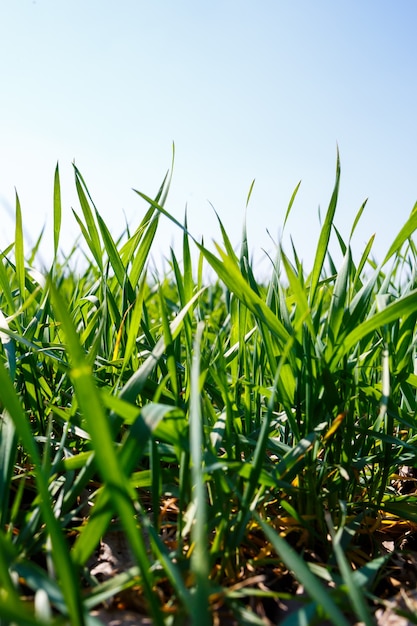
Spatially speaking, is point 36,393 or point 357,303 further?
point 36,393

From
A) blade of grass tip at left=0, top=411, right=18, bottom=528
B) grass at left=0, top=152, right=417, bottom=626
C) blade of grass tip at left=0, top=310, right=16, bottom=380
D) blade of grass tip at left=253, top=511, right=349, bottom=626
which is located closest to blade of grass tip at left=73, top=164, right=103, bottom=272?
grass at left=0, top=152, right=417, bottom=626

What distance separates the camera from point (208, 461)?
2.03ft

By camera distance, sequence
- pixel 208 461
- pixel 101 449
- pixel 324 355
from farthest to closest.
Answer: pixel 324 355
pixel 208 461
pixel 101 449

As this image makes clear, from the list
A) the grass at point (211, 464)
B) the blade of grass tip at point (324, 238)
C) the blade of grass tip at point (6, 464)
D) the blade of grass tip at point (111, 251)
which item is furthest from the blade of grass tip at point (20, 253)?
the blade of grass tip at point (324, 238)

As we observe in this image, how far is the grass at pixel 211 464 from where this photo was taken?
1.54ft

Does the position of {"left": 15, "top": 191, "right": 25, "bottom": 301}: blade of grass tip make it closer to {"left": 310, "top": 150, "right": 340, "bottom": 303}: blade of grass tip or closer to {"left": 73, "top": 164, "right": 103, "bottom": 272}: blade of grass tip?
{"left": 73, "top": 164, "right": 103, "bottom": 272}: blade of grass tip

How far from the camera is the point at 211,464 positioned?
0.61 m

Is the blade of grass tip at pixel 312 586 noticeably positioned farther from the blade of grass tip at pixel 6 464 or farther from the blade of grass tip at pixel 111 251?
the blade of grass tip at pixel 111 251

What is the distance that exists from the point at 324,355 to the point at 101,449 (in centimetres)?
38

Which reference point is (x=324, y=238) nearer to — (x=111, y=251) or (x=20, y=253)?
(x=111, y=251)

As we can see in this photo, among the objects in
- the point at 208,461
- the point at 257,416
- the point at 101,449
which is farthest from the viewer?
the point at 257,416

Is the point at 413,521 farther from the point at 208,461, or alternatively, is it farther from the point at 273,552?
the point at 208,461

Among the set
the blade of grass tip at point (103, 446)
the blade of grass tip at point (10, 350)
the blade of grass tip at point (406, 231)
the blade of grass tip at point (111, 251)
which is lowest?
the blade of grass tip at point (103, 446)

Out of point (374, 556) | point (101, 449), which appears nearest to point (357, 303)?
point (374, 556)
